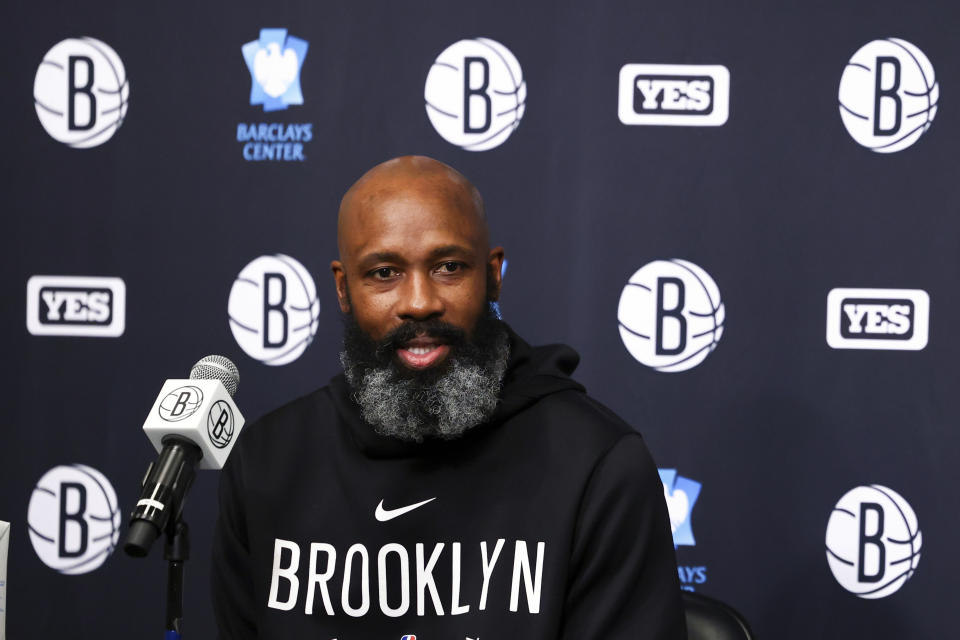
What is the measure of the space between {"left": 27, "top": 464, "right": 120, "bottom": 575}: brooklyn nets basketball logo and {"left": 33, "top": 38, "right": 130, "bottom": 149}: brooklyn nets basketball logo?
0.92 metres

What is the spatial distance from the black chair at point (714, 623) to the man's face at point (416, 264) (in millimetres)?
717

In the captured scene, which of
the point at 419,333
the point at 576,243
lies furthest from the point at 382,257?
the point at 576,243

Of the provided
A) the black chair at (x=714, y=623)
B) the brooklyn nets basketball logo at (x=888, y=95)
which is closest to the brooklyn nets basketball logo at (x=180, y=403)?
the black chair at (x=714, y=623)

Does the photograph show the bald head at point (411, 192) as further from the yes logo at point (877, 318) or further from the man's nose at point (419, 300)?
the yes logo at point (877, 318)

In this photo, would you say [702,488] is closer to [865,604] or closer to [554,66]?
[865,604]

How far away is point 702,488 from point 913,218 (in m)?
0.90

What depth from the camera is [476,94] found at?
2.60 metres

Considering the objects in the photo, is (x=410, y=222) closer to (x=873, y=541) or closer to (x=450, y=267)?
(x=450, y=267)

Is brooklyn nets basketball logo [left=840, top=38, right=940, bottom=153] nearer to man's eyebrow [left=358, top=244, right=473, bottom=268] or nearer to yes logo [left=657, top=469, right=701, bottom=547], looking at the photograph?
yes logo [left=657, top=469, right=701, bottom=547]

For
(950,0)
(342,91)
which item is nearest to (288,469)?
(342,91)

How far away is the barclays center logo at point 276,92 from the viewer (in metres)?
2.62

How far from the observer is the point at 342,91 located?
262 cm

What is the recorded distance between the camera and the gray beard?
1.53 meters

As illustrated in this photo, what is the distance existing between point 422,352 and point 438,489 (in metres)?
0.22
